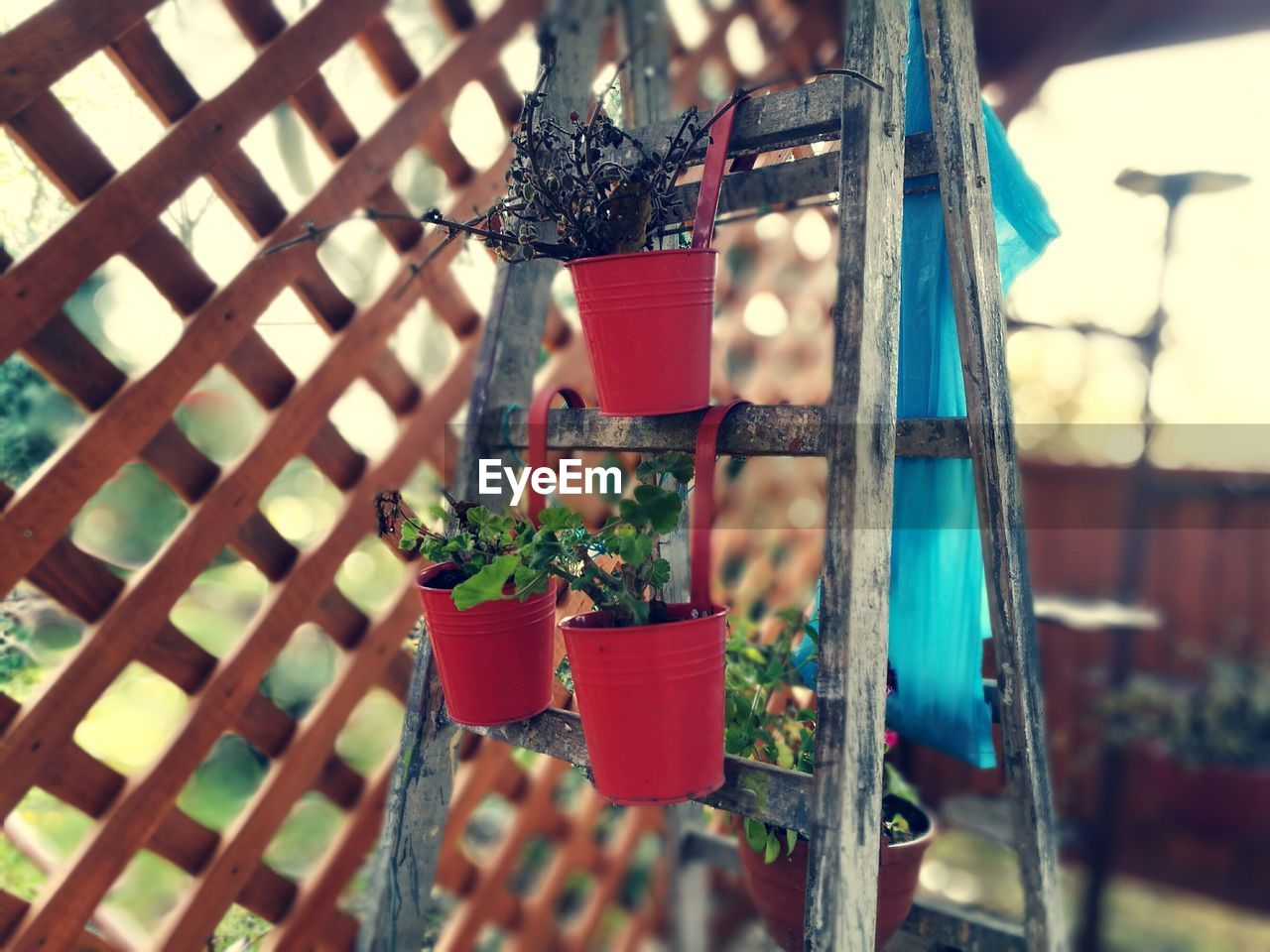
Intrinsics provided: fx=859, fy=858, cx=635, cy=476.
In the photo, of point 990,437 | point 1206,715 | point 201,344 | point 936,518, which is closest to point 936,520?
point 936,518

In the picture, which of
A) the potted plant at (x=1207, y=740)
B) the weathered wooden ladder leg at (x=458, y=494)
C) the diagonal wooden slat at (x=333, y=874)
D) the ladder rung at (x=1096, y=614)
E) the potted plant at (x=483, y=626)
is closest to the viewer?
the potted plant at (x=483, y=626)

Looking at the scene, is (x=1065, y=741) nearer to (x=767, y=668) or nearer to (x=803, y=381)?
(x=803, y=381)

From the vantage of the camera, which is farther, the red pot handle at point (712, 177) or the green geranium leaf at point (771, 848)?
the green geranium leaf at point (771, 848)

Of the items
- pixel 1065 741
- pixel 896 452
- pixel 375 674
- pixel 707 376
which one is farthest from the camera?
pixel 1065 741

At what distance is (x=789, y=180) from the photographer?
0.88 meters

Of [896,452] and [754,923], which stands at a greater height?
[896,452]

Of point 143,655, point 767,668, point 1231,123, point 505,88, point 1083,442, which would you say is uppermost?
point 1231,123

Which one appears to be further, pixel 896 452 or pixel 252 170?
pixel 252 170

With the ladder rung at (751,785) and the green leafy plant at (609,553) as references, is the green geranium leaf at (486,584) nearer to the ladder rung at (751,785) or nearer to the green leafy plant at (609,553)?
the green leafy plant at (609,553)

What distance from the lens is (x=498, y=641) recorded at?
0.73 metres

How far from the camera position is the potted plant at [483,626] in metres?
0.72

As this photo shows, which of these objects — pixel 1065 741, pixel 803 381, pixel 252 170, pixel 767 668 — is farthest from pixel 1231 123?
pixel 252 170

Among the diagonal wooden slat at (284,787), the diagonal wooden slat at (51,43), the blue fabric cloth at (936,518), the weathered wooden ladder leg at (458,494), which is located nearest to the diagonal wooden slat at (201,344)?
the diagonal wooden slat at (51,43)

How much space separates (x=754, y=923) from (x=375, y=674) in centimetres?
111
